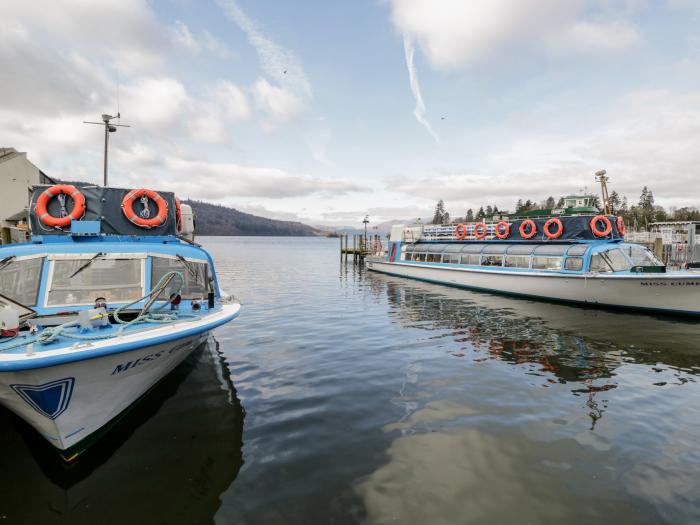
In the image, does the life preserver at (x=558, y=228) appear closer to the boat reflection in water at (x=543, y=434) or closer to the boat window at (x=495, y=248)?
the boat window at (x=495, y=248)

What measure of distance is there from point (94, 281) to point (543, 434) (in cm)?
974

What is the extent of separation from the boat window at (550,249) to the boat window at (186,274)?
19.3 metres

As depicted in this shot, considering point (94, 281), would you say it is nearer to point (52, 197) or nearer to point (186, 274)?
point (186, 274)

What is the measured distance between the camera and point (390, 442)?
21.2 ft

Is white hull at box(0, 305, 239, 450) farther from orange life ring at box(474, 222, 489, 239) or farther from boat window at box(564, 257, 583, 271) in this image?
orange life ring at box(474, 222, 489, 239)

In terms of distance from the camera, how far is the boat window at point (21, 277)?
766cm

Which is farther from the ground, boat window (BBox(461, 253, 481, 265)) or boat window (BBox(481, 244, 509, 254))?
boat window (BBox(481, 244, 509, 254))

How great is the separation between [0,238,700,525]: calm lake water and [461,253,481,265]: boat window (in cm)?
1378

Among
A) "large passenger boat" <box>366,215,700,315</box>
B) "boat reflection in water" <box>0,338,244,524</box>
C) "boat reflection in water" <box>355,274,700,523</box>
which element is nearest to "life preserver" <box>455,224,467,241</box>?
"large passenger boat" <box>366,215,700,315</box>

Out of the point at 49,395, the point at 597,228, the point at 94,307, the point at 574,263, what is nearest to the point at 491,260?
the point at 574,263

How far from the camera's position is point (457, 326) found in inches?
609

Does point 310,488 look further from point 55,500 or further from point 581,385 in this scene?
point 581,385

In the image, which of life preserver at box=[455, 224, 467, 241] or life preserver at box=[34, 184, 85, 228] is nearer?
life preserver at box=[34, 184, 85, 228]

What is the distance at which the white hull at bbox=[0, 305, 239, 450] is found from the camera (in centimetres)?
502
